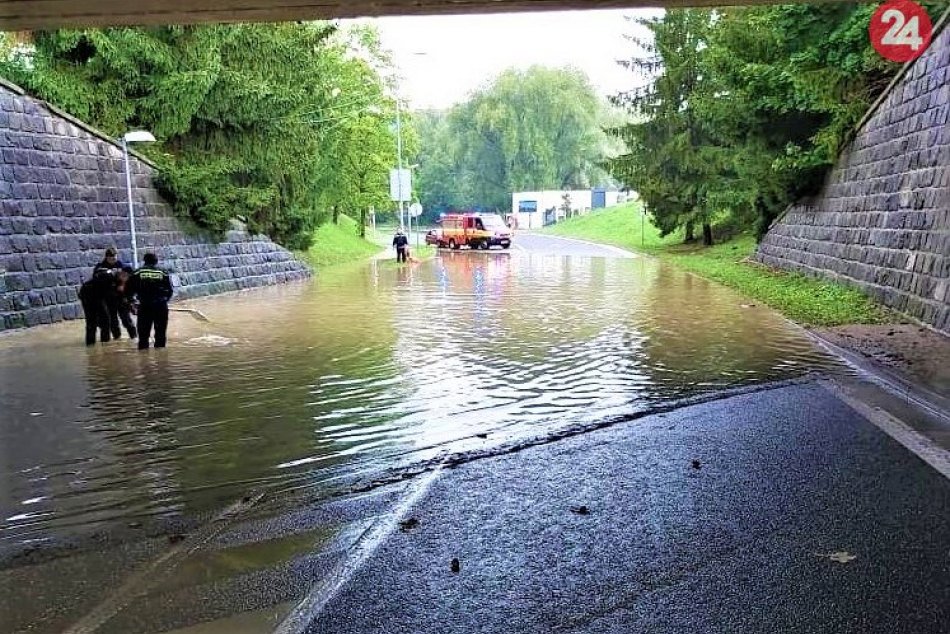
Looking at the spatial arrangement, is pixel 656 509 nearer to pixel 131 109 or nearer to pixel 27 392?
pixel 27 392

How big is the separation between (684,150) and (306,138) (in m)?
17.6

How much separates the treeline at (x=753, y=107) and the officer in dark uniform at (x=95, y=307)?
1571 cm

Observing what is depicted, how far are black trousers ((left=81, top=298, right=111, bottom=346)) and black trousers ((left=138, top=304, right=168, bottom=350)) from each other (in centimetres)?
115

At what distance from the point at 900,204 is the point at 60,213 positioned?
1690cm

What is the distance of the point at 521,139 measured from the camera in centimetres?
8331

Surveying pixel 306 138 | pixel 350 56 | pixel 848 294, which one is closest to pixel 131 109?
pixel 306 138

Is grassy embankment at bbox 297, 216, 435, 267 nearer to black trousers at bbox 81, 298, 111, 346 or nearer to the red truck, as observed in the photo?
the red truck

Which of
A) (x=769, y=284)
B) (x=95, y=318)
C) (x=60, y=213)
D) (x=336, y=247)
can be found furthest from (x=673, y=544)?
(x=336, y=247)

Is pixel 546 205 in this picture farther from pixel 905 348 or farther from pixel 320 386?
pixel 320 386

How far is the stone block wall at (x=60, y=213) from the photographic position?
15.7m

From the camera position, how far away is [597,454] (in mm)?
7023

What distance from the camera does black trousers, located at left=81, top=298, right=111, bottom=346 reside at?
1359 cm

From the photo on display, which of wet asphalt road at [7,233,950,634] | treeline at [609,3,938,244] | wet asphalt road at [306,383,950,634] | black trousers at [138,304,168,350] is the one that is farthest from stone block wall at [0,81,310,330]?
treeline at [609,3,938,244]

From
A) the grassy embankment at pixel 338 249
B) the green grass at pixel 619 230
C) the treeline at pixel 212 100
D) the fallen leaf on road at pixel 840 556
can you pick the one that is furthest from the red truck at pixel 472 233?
the fallen leaf on road at pixel 840 556
